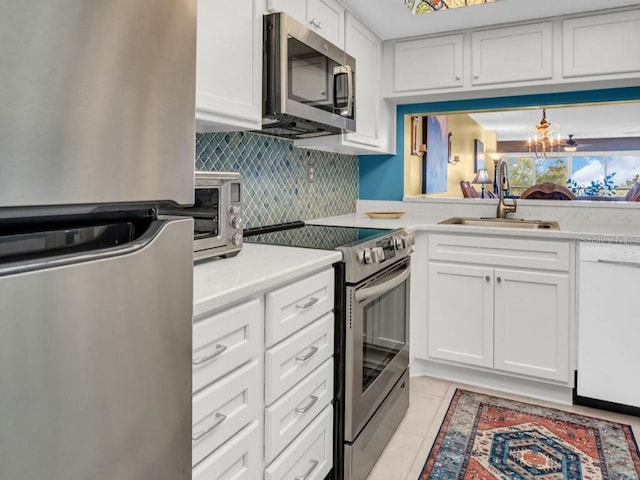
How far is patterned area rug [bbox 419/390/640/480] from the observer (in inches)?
74.8

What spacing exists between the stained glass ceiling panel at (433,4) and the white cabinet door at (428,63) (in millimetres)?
373

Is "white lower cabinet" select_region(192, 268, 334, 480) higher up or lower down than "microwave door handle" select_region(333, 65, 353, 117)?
lower down

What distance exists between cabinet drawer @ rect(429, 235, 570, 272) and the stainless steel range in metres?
0.48

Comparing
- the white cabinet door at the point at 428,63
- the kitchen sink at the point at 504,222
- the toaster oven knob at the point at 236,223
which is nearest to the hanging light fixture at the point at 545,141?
the kitchen sink at the point at 504,222

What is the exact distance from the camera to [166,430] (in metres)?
0.65

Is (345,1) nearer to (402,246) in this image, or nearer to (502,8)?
(502,8)

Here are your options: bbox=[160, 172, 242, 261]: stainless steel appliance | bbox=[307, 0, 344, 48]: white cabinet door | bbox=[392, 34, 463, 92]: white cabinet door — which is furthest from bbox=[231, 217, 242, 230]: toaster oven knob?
bbox=[392, 34, 463, 92]: white cabinet door

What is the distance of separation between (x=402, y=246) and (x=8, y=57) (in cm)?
191

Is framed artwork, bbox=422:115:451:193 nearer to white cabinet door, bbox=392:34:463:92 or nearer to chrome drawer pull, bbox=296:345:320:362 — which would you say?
white cabinet door, bbox=392:34:463:92

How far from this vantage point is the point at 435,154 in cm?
404

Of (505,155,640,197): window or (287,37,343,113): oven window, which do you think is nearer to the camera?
(287,37,343,113): oven window

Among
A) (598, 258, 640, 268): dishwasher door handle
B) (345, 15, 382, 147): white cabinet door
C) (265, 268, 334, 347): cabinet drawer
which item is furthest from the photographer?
(345, 15, 382, 147): white cabinet door

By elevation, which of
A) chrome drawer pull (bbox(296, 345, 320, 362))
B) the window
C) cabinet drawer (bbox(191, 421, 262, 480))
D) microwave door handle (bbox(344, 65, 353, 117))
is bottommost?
cabinet drawer (bbox(191, 421, 262, 480))

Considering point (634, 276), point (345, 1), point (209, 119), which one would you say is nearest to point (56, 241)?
point (209, 119)
